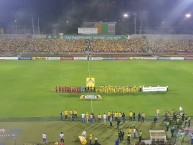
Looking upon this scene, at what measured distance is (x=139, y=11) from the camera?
11188 centimetres

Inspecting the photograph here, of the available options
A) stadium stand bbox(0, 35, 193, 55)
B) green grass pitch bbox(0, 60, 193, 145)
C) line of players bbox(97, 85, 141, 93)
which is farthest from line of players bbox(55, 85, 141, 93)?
stadium stand bbox(0, 35, 193, 55)

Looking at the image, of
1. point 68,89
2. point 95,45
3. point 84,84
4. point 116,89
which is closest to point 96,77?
point 84,84

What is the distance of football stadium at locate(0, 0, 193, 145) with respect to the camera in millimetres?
31250

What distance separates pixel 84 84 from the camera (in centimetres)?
4866

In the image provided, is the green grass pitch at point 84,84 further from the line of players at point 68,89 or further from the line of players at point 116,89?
the line of players at point 116,89

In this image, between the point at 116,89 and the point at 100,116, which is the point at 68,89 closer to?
the point at 116,89

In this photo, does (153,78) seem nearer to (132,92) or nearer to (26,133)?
(132,92)

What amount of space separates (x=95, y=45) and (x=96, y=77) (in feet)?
102

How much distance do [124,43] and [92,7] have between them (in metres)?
32.8

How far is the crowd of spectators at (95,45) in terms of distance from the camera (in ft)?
268

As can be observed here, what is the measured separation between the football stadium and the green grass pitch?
12 cm

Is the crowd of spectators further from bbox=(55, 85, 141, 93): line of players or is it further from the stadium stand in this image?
bbox=(55, 85, 141, 93): line of players

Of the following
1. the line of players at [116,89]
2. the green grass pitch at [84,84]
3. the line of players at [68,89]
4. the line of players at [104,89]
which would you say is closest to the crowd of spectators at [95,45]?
the green grass pitch at [84,84]

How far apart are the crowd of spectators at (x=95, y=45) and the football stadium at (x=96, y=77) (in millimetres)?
252
